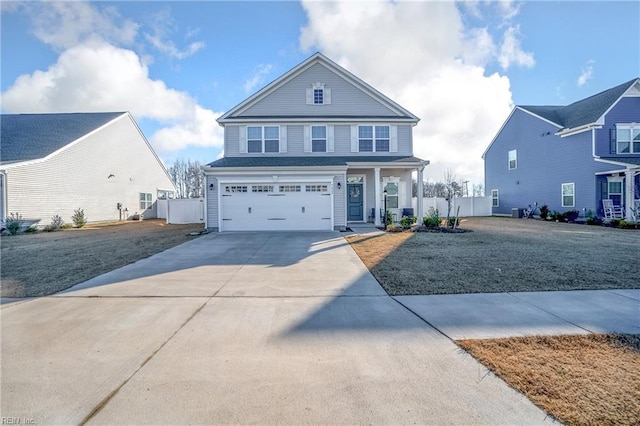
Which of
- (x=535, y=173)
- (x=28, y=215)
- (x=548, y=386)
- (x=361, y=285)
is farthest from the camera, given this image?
(x=535, y=173)

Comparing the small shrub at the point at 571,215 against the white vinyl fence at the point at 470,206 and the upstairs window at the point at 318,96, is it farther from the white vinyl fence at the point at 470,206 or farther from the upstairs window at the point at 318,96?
the upstairs window at the point at 318,96

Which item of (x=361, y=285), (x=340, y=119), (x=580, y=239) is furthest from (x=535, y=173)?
(x=361, y=285)

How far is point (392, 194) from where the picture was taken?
57.2 feet

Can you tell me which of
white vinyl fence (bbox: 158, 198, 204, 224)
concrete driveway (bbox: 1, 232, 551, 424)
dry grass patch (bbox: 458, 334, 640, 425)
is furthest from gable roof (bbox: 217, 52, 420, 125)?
dry grass patch (bbox: 458, 334, 640, 425)

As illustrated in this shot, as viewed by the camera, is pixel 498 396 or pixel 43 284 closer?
pixel 498 396

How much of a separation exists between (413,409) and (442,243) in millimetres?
8872

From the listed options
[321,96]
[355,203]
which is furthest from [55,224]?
[355,203]

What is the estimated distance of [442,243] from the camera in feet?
34.6

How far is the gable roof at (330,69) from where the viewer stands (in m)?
16.4

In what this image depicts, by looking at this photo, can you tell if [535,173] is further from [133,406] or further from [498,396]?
[133,406]

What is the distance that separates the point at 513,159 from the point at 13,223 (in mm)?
33328

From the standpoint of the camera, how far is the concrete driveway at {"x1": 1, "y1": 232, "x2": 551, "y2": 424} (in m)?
2.44

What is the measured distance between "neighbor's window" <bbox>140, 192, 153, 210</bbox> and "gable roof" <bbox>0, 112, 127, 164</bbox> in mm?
6433

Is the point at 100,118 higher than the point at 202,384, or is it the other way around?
the point at 100,118
